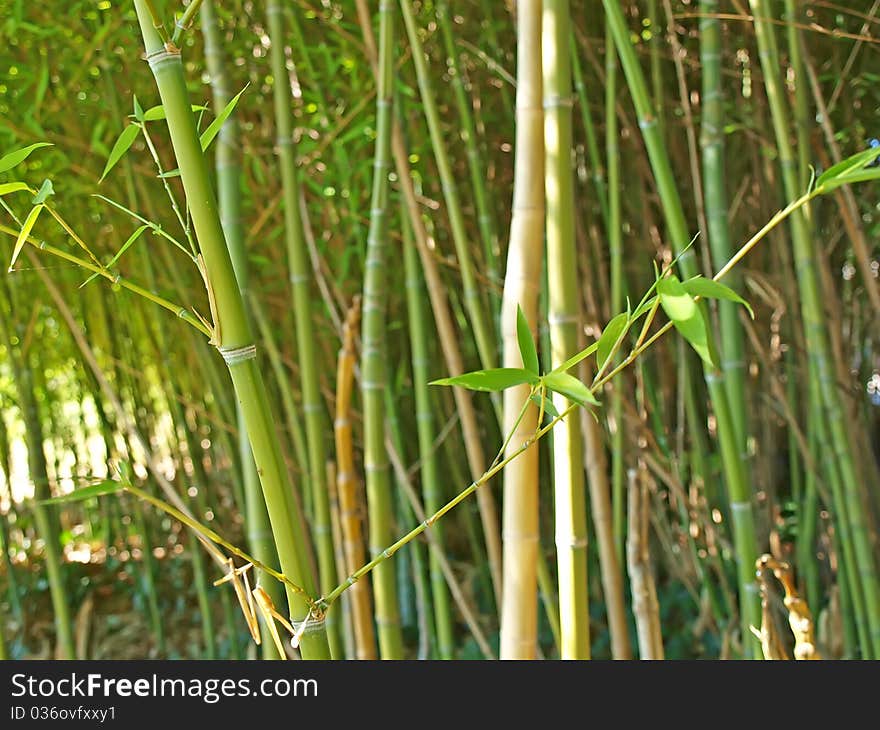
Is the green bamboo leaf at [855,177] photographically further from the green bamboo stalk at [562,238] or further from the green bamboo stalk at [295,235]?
the green bamboo stalk at [295,235]

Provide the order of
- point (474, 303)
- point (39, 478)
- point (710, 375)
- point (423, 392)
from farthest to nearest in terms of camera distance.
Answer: point (39, 478), point (423, 392), point (474, 303), point (710, 375)

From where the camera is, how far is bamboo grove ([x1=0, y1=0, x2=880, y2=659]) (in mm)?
710

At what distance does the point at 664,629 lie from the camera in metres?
2.17

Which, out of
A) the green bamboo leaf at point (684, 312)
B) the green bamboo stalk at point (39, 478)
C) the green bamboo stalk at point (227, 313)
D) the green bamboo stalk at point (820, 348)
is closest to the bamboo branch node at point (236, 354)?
the green bamboo stalk at point (227, 313)

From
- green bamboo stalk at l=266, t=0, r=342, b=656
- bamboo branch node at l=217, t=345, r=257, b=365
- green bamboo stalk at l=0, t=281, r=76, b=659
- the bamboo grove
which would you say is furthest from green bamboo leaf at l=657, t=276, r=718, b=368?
green bamboo stalk at l=0, t=281, r=76, b=659

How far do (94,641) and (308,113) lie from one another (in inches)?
64.2

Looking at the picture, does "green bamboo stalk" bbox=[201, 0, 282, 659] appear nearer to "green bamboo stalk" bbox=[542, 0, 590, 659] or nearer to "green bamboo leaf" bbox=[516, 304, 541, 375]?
"green bamboo stalk" bbox=[542, 0, 590, 659]

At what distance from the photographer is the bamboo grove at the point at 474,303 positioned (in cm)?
71

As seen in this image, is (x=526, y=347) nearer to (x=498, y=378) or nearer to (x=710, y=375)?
(x=498, y=378)

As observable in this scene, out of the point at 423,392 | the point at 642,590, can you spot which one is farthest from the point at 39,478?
the point at 642,590

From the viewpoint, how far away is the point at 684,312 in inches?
16.9

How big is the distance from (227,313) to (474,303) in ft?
2.37

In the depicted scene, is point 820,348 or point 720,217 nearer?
point 720,217
